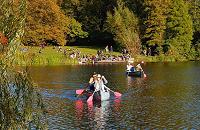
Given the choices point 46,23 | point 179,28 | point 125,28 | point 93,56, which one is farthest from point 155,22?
point 46,23

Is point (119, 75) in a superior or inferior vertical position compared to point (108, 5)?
inferior

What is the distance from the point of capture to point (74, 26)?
86438mm

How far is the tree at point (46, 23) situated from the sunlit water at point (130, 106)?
118ft

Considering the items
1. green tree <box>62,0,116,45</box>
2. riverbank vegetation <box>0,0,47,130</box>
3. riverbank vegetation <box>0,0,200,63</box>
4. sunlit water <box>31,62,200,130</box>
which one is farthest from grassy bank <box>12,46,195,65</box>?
riverbank vegetation <box>0,0,47,130</box>

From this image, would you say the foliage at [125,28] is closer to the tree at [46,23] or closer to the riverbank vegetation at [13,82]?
the tree at [46,23]

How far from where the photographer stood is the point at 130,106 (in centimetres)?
2812

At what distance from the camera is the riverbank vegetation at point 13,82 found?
12235 mm

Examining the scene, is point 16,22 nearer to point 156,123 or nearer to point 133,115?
point 156,123

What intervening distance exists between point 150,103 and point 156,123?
6.42m

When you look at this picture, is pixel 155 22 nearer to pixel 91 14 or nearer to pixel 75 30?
pixel 91 14

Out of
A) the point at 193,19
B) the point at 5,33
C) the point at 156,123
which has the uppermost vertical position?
the point at 193,19

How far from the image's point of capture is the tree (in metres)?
78.9

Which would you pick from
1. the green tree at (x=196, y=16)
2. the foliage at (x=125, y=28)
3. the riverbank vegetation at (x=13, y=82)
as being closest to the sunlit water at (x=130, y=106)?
the riverbank vegetation at (x=13, y=82)

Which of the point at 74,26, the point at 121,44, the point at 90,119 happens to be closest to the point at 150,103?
the point at 90,119
